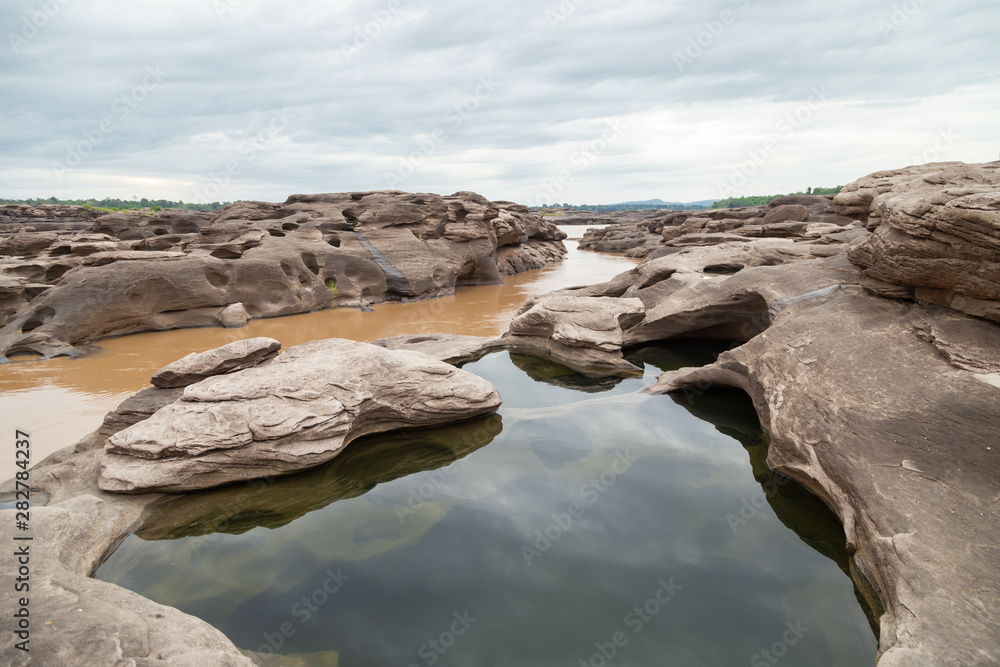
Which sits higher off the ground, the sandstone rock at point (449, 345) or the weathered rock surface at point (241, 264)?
the weathered rock surface at point (241, 264)

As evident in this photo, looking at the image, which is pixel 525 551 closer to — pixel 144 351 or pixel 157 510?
pixel 157 510

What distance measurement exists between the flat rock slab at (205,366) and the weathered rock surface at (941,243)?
7.71m

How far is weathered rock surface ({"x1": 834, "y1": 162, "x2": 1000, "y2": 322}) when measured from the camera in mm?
4488

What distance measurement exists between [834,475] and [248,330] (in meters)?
12.5

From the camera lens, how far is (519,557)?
4.16m

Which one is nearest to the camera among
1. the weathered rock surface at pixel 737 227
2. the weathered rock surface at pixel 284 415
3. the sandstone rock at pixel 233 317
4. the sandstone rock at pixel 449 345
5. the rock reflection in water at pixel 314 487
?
the rock reflection in water at pixel 314 487

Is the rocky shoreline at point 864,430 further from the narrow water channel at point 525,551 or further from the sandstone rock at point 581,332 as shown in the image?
the sandstone rock at point 581,332

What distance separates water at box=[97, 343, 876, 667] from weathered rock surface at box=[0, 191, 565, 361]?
9.00 m

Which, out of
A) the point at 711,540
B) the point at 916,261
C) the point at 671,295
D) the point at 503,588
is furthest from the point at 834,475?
the point at 671,295

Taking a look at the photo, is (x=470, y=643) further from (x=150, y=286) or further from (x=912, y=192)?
(x=150, y=286)

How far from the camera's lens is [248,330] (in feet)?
41.7

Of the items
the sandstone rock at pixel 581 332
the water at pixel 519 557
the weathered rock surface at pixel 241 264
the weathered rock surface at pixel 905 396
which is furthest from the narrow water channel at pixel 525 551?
the weathered rock surface at pixel 241 264

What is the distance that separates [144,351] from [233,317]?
244cm

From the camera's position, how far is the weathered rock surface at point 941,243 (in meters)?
4.49
